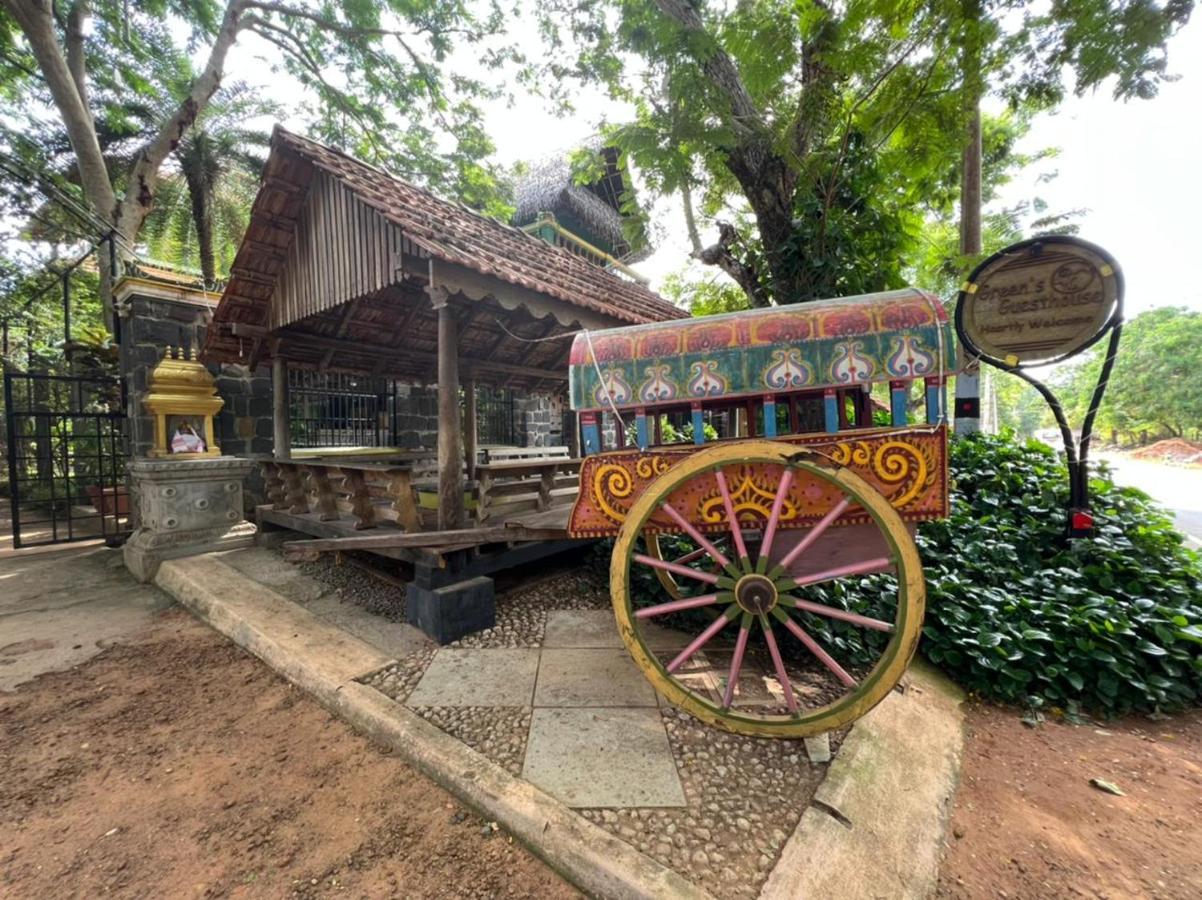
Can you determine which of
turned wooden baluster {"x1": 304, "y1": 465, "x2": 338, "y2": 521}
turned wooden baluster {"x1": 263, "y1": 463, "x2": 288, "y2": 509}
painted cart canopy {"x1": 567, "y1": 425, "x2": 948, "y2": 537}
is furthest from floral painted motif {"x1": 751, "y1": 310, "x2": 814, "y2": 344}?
turned wooden baluster {"x1": 263, "y1": 463, "x2": 288, "y2": 509}

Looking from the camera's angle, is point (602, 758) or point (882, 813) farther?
point (602, 758)

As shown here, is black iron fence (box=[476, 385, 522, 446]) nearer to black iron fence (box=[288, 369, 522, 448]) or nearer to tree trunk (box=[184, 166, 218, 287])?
black iron fence (box=[288, 369, 522, 448])

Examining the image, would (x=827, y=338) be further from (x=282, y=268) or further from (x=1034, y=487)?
(x=282, y=268)

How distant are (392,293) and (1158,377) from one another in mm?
43931

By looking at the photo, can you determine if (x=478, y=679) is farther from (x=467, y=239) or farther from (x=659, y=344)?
(x=467, y=239)

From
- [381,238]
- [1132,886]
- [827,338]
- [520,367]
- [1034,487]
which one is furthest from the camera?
[520,367]

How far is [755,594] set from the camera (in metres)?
2.21

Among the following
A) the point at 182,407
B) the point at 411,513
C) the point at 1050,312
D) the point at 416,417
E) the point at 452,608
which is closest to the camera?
the point at 452,608

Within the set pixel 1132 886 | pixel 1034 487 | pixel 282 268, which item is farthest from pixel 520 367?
pixel 1132 886

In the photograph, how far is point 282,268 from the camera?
477 cm

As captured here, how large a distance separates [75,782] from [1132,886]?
4439 millimetres

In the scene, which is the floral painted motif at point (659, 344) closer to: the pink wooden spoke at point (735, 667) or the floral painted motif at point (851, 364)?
the floral painted motif at point (851, 364)

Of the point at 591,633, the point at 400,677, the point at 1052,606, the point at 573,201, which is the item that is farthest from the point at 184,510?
the point at 573,201

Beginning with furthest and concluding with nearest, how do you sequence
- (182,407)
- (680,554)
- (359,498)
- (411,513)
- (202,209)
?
(202,209)
(182,407)
(680,554)
(359,498)
(411,513)
